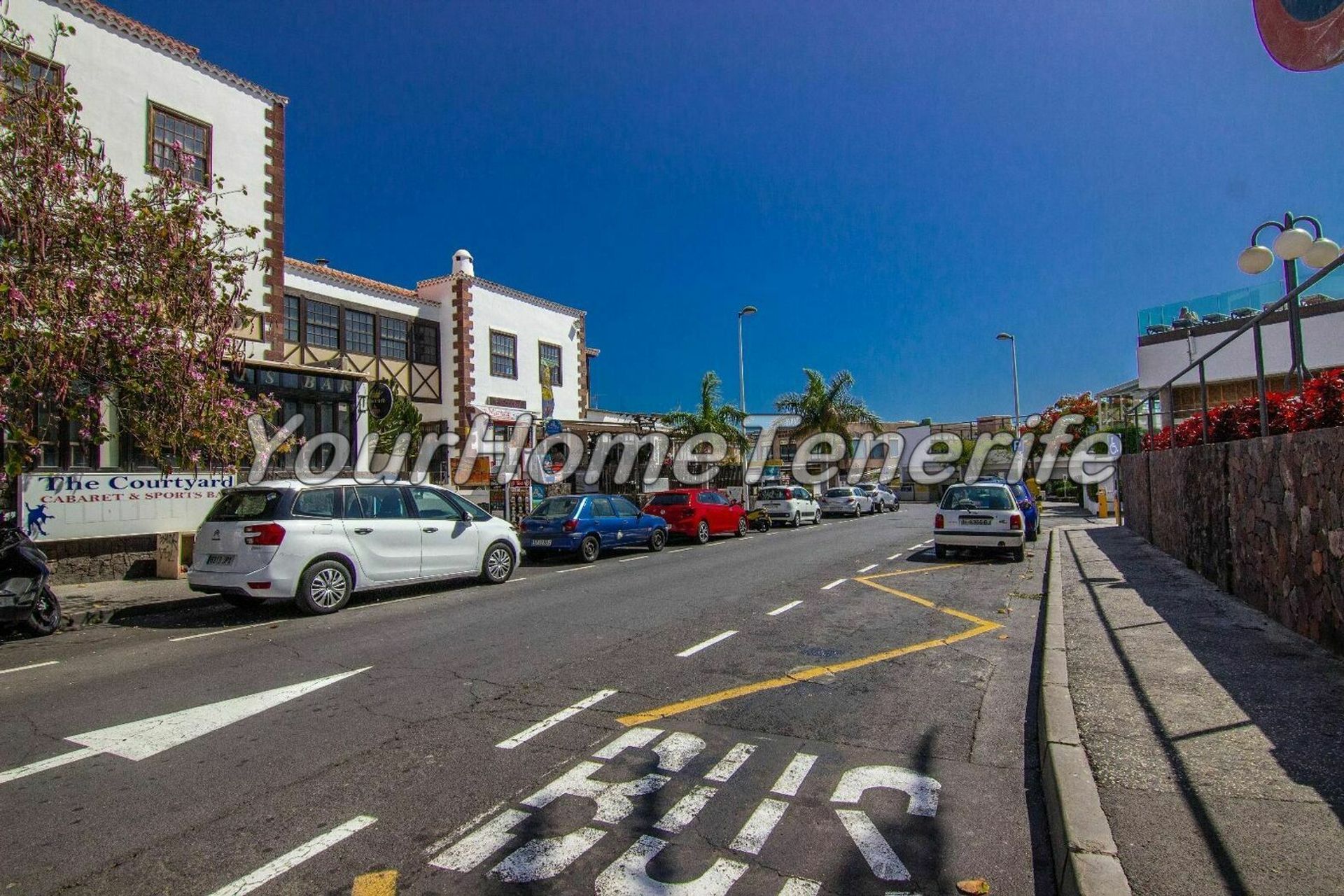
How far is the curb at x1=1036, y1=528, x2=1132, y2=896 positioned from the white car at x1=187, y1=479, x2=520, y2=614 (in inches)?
324

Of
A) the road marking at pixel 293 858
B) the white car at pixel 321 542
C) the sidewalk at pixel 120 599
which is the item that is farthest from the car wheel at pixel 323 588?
the road marking at pixel 293 858

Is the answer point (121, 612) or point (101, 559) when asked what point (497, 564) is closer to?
point (121, 612)

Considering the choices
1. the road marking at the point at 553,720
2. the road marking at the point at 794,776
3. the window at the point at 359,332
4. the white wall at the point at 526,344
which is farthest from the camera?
the white wall at the point at 526,344

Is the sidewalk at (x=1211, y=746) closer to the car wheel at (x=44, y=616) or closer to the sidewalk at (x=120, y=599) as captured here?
the car wheel at (x=44, y=616)

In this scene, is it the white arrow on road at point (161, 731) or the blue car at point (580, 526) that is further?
the blue car at point (580, 526)

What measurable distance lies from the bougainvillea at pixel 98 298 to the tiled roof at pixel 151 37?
123 inches

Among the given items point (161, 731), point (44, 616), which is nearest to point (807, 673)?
point (161, 731)

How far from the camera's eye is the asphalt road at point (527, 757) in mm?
3262

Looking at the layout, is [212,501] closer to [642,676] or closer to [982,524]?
[642,676]

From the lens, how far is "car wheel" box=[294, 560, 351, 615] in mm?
9297

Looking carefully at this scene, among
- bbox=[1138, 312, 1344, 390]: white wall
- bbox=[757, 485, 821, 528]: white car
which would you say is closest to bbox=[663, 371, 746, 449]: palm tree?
bbox=[757, 485, 821, 528]: white car

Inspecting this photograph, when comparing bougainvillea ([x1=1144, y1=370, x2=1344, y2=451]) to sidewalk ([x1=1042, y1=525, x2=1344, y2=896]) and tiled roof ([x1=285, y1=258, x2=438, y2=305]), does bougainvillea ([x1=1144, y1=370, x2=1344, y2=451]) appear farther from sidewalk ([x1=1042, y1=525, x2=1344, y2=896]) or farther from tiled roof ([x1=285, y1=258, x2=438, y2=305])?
tiled roof ([x1=285, y1=258, x2=438, y2=305])

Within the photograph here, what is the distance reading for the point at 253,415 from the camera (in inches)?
444

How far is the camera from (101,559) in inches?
497
